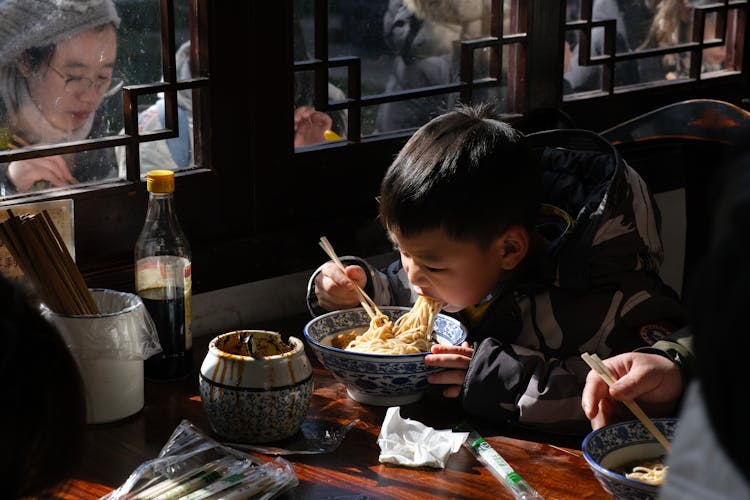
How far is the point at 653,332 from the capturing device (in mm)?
1713

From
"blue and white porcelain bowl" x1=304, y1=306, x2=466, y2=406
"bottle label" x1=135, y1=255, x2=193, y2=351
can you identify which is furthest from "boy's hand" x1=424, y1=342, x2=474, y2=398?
"bottle label" x1=135, y1=255, x2=193, y2=351

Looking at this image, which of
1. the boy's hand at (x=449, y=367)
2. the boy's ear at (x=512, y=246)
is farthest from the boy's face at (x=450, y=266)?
the boy's hand at (x=449, y=367)

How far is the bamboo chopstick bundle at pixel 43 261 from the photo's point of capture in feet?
5.14

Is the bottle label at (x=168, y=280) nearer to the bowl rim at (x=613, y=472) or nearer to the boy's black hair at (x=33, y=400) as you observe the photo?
the bowl rim at (x=613, y=472)

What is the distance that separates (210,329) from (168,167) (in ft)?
1.07

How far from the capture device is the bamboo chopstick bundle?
1567 millimetres

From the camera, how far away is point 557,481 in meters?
1.42

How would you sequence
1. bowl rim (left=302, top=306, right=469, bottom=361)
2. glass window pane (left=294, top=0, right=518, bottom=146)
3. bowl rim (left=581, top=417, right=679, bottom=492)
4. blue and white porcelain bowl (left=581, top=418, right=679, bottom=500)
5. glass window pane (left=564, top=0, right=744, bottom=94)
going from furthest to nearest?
glass window pane (left=564, top=0, right=744, bottom=94)
glass window pane (left=294, top=0, right=518, bottom=146)
bowl rim (left=302, top=306, right=469, bottom=361)
blue and white porcelain bowl (left=581, top=418, right=679, bottom=500)
bowl rim (left=581, top=417, right=679, bottom=492)

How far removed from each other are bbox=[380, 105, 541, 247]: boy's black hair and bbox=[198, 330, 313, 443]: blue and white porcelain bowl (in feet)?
1.04

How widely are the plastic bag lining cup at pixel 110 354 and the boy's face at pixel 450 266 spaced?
449 millimetres

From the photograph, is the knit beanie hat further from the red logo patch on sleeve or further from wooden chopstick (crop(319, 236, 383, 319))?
the red logo patch on sleeve

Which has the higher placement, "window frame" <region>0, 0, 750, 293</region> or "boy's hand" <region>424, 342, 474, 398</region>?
"window frame" <region>0, 0, 750, 293</region>

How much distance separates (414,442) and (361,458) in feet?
0.27

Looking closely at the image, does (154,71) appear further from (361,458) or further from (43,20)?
(361,458)
